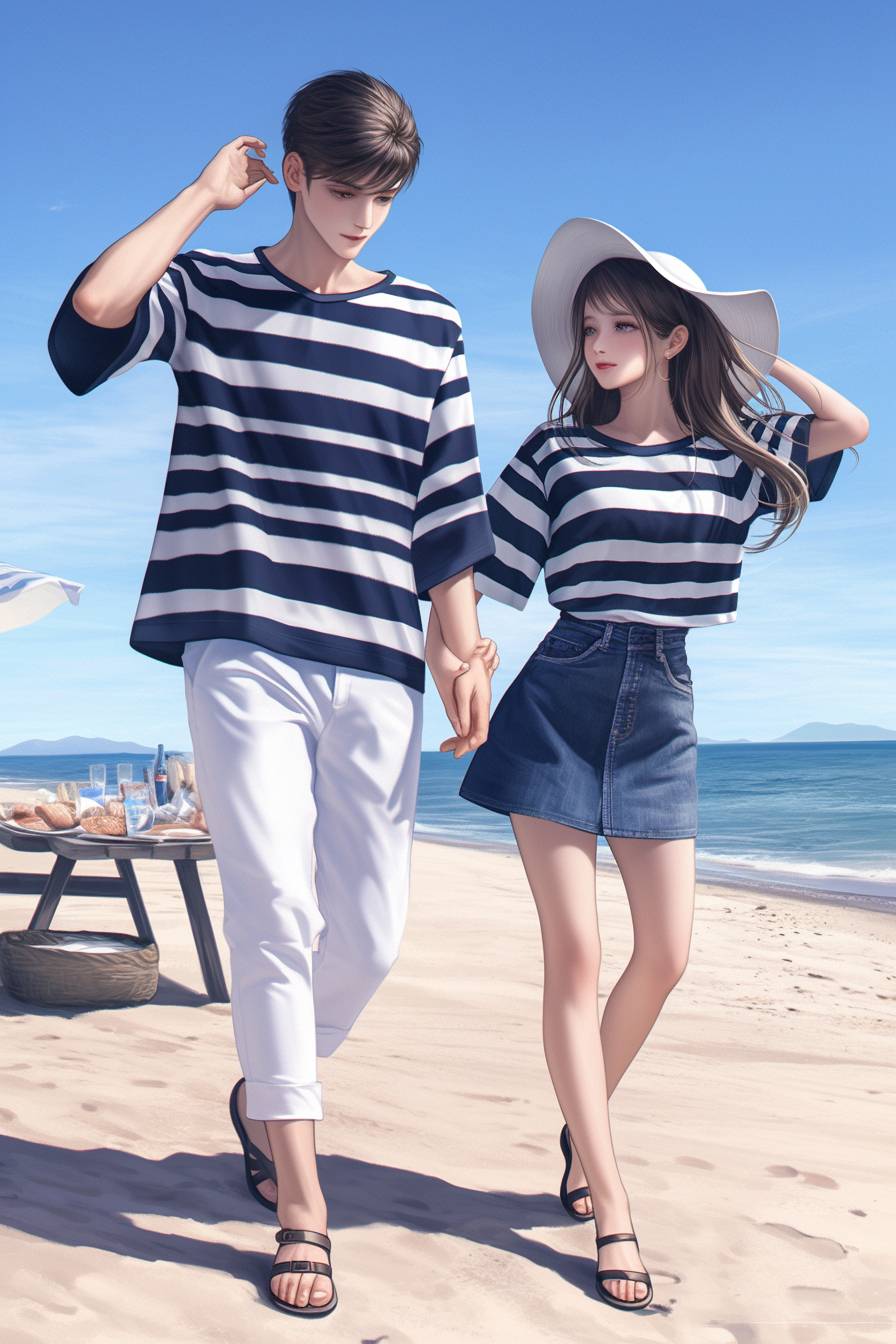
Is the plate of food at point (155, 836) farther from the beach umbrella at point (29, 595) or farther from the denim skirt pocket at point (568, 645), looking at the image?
Result: the denim skirt pocket at point (568, 645)

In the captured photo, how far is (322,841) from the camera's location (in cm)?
266

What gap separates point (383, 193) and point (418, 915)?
6871 mm

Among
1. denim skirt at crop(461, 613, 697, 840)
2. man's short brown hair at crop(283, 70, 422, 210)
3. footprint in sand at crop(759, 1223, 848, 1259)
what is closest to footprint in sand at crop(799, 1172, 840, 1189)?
footprint in sand at crop(759, 1223, 848, 1259)

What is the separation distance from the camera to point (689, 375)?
306 centimetres

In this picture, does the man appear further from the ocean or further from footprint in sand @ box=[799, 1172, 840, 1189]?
the ocean

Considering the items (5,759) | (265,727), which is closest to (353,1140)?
(265,727)

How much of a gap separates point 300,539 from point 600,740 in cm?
81

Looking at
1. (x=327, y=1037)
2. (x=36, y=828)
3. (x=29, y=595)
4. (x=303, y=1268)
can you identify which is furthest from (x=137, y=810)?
(x=303, y=1268)

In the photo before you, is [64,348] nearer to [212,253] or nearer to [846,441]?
[212,253]

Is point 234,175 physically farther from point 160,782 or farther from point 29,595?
point 29,595

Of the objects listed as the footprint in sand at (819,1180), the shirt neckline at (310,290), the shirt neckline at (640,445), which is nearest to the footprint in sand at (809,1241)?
the footprint in sand at (819,1180)

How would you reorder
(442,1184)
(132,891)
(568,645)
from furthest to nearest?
1. (132,891)
2. (442,1184)
3. (568,645)

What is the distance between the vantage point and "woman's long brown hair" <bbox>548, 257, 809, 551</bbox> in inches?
119

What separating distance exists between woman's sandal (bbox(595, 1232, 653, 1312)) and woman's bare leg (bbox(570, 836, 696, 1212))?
1.22ft
